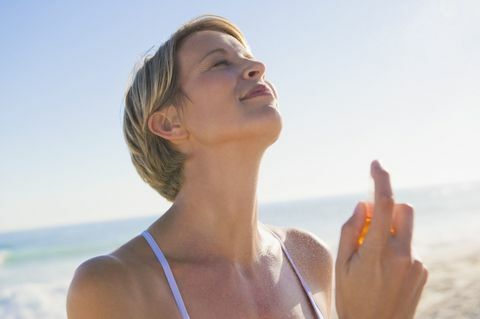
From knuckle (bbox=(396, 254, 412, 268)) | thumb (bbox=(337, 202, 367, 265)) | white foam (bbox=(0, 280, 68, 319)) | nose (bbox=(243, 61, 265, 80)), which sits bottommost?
white foam (bbox=(0, 280, 68, 319))

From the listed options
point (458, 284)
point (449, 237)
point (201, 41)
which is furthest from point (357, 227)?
point (449, 237)

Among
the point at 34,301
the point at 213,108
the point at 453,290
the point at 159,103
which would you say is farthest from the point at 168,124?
the point at 34,301

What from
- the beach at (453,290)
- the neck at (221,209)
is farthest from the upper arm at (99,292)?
the beach at (453,290)

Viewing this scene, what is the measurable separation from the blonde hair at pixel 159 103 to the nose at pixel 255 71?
381 mm

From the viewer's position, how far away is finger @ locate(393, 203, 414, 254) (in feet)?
4.97

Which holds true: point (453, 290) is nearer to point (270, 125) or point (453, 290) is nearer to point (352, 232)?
point (270, 125)

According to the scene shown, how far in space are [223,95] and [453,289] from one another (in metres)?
9.56

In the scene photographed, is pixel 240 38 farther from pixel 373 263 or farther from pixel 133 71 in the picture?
pixel 373 263

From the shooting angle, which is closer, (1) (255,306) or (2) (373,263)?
(2) (373,263)

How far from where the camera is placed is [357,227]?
5.20ft

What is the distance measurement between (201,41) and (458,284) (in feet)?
32.9

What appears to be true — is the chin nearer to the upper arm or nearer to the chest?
the chest

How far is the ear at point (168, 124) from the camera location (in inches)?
→ 126

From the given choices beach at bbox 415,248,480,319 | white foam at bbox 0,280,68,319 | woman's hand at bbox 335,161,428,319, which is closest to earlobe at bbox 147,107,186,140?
woman's hand at bbox 335,161,428,319
